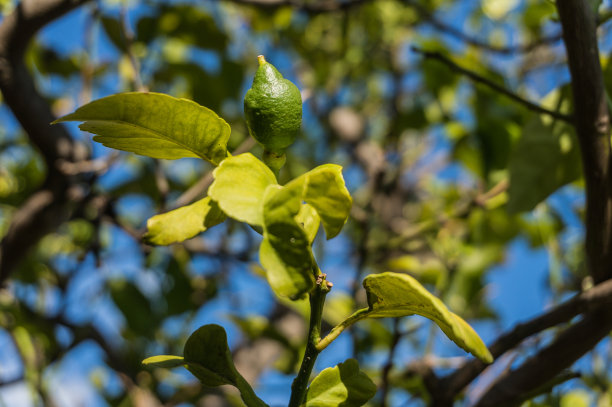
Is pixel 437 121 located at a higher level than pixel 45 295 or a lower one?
higher

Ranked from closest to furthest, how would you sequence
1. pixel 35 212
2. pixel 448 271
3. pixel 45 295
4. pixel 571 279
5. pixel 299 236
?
pixel 299 236 < pixel 35 212 < pixel 448 271 < pixel 571 279 < pixel 45 295

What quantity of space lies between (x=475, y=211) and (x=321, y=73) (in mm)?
961

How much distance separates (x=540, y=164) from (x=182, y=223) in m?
0.45

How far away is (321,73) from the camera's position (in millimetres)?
1903

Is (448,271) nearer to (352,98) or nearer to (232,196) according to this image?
(232,196)

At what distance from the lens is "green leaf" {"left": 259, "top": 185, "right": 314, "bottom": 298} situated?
0.31 metres

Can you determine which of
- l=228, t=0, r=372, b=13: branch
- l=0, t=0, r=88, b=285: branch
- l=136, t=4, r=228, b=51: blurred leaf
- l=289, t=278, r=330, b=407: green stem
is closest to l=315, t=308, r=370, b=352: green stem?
l=289, t=278, r=330, b=407: green stem

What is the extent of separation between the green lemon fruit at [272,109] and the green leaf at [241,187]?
0.14ft

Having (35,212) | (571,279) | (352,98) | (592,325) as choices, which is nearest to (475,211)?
(571,279)

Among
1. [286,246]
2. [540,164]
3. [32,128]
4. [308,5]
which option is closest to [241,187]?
[286,246]

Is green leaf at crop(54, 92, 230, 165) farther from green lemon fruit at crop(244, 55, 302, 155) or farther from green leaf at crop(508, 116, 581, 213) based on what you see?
green leaf at crop(508, 116, 581, 213)

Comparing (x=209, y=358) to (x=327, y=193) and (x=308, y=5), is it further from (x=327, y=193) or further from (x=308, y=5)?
(x=308, y=5)

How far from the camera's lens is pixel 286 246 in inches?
12.4

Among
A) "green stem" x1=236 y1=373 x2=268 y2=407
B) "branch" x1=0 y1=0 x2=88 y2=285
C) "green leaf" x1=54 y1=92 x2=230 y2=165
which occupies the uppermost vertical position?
"branch" x1=0 y1=0 x2=88 y2=285
